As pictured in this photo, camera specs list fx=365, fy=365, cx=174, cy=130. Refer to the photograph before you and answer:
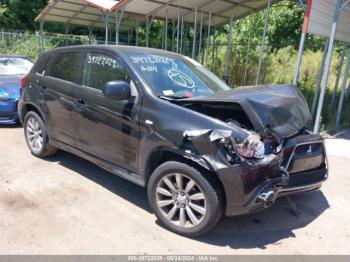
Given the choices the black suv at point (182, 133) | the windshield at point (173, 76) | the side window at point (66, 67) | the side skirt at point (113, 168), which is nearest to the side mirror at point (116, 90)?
the black suv at point (182, 133)

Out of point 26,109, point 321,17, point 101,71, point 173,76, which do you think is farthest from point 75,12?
point 173,76

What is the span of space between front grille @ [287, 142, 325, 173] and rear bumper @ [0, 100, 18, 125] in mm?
6011

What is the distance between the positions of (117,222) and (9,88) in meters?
5.24

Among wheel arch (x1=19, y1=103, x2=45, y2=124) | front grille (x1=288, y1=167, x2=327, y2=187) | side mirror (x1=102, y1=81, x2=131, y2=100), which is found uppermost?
side mirror (x1=102, y1=81, x2=131, y2=100)

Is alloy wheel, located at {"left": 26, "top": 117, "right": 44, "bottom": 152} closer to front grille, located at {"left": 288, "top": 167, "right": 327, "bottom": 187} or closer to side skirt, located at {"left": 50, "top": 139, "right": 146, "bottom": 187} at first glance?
side skirt, located at {"left": 50, "top": 139, "right": 146, "bottom": 187}

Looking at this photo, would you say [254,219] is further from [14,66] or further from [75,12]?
[75,12]

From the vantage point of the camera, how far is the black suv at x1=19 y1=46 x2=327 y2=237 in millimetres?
3384

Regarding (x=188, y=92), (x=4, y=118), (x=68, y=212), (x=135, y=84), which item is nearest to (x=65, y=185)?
(x=68, y=212)

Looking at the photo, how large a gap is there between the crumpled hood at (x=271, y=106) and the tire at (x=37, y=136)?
2699mm

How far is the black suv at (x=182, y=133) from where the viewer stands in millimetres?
3384

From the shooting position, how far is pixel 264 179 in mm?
3385

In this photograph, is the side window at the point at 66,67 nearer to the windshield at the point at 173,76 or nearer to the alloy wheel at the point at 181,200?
the windshield at the point at 173,76

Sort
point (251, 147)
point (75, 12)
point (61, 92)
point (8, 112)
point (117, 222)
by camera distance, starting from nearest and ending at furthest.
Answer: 1. point (251, 147)
2. point (117, 222)
3. point (61, 92)
4. point (8, 112)
5. point (75, 12)

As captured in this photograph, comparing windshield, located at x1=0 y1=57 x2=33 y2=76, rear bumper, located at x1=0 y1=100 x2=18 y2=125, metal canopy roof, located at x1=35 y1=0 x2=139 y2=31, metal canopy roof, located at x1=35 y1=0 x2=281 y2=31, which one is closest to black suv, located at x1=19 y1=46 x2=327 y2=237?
rear bumper, located at x1=0 y1=100 x2=18 y2=125
